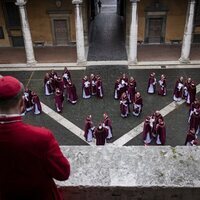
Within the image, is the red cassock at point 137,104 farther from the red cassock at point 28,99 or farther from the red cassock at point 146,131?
the red cassock at point 28,99

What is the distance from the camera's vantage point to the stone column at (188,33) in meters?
19.5

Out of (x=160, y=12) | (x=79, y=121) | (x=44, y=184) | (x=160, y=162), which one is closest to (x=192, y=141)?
(x=79, y=121)

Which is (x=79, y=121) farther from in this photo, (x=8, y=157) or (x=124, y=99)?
(x=8, y=157)

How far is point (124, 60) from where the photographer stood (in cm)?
2225

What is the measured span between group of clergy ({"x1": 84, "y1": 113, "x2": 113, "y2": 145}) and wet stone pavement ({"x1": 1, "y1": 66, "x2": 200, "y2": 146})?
0.39 metres

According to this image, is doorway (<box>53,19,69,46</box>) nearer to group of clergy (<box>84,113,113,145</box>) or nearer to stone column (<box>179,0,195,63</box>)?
stone column (<box>179,0,195,63</box>)

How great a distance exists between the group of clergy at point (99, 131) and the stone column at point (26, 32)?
30.8 feet

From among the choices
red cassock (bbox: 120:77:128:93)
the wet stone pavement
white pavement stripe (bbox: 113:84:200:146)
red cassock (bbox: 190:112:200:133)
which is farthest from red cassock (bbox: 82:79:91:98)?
red cassock (bbox: 190:112:200:133)

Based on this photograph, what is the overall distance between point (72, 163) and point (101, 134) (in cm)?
980

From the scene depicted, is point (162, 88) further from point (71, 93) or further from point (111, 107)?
point (71, 93)

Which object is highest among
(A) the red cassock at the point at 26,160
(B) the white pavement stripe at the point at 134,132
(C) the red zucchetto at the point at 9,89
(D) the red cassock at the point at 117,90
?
(C) the red zucchetto at the point at 9,89

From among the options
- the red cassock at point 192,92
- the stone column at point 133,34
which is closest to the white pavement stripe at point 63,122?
the red cassock at point 192,92

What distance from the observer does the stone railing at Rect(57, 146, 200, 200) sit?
11.9 ft

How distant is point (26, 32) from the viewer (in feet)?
68.2
